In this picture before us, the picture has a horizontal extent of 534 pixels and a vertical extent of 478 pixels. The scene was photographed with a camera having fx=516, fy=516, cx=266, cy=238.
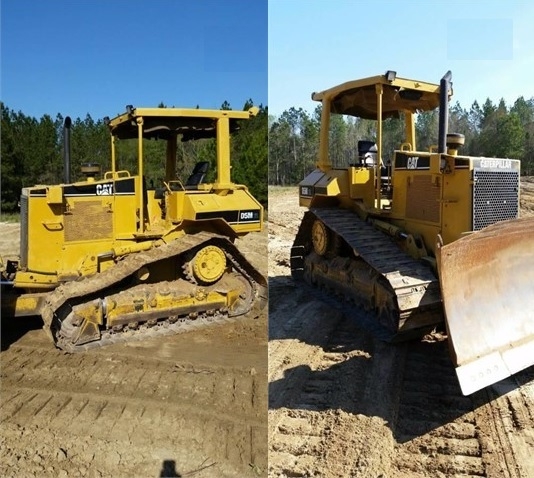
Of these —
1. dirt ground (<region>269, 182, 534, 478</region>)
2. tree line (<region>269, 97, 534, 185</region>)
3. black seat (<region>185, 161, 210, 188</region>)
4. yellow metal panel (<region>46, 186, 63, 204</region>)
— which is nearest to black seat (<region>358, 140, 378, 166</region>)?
black seat (<region>185, 161, 210, 188</region>)

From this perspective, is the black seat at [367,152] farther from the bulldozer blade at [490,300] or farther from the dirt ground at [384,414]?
the bulldozer blade at [490,300]

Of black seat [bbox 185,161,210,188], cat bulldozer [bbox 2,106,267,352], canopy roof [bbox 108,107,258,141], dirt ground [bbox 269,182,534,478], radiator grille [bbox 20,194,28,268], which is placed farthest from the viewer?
black seat [bbox 185,161,210,188]

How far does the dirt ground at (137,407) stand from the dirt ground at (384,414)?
0.71 ft

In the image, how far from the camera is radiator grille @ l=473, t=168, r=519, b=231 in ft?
14.8

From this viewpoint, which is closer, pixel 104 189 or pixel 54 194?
pixel 54 194

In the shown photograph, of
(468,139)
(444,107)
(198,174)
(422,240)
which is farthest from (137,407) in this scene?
(468,139)

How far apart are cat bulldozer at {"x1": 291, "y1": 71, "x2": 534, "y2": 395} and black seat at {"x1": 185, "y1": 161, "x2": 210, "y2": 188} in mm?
1334

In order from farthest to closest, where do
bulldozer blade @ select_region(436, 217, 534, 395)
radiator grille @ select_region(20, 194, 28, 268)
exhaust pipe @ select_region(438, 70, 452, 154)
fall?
radiator grille @ select_region(20, 194, 28, 268), exhaust pipe @ select_region(438, 70, 452, 154), bulldozer blade @ select_region(436, 217, 534, 395)

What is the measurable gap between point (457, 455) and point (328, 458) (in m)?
0.75

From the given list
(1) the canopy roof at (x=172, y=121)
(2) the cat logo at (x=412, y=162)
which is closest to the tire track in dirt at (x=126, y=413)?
(1) the canopy roof at (x=172, y=121)

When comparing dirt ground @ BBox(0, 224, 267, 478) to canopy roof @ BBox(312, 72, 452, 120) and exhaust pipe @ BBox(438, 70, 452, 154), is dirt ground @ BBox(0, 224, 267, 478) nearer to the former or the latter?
exhaust pipe @ BBox(438, 70, 452, 154)

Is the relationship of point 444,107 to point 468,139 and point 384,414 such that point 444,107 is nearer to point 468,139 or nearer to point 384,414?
point 384,414

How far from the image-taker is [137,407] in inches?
144

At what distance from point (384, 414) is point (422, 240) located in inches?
85.3
